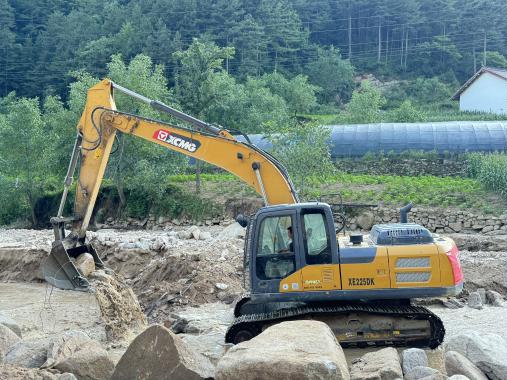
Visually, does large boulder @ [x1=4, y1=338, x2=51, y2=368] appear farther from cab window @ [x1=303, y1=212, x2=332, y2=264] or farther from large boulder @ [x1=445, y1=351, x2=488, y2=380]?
large boulder @ [x1=445, y1=351, x2=488, y2=380]

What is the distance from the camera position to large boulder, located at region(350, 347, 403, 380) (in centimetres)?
738

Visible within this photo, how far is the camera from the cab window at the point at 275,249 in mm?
9562

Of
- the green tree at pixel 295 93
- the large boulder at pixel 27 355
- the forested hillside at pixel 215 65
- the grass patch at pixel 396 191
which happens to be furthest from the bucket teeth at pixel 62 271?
the green tree at pixel 295 93

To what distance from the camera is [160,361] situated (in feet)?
24.3

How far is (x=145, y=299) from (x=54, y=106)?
21609 millimetres

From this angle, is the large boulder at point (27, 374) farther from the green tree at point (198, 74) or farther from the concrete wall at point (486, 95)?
the concrete wall at point (486, 95)

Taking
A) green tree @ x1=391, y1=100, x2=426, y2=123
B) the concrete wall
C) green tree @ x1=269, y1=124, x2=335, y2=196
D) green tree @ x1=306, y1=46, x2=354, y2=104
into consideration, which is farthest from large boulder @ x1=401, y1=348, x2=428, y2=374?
green tree @ x1=306, y1=46, x2=354, y2=104

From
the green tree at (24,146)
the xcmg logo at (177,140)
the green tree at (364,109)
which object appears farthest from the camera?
the green tree at (364,109)

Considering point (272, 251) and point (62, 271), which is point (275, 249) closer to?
point (272, 251)

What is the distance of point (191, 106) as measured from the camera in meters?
29.3

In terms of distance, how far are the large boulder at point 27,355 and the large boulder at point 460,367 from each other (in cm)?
468

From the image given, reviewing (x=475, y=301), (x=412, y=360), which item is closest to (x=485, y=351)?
(x=412, y=360)

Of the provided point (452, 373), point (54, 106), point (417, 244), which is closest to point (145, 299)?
point (417, 244)

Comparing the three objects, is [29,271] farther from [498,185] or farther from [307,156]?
[498,185]
